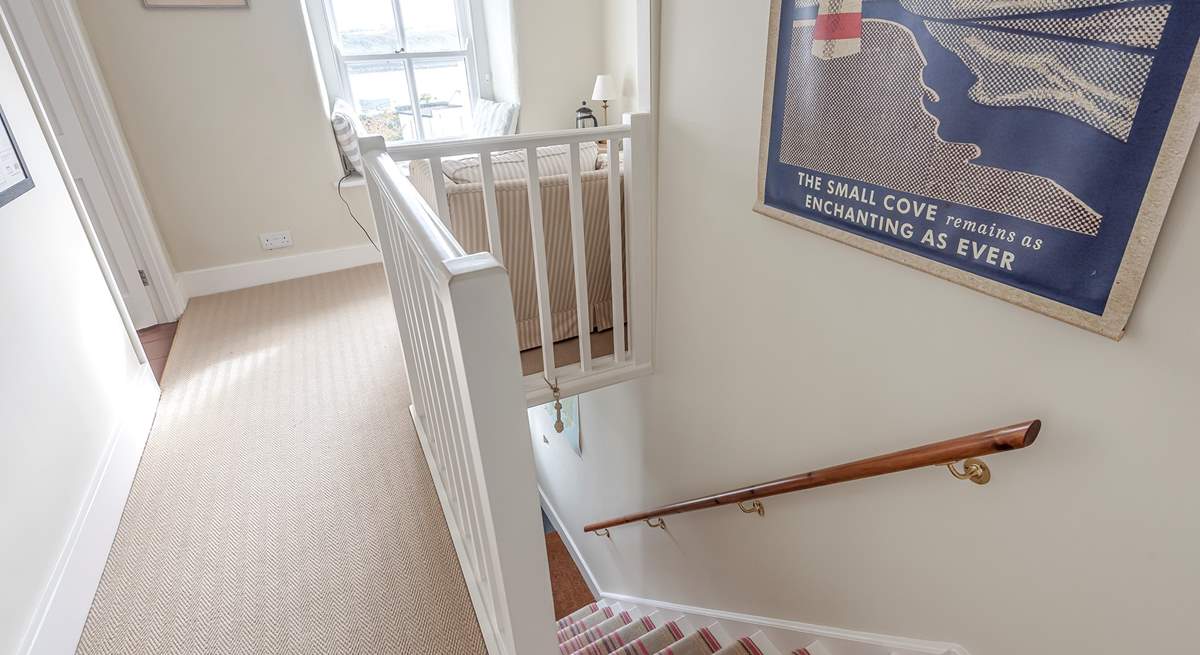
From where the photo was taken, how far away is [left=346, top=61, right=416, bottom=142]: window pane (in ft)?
14.0

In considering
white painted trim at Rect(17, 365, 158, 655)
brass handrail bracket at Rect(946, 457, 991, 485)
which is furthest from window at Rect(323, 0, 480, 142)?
brass handrail bracket at Rect(946, 457, 991, 485)

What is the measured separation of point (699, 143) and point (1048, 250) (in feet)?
3.02

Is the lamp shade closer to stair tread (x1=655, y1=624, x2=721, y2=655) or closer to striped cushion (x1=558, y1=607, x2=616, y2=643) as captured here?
striped cushion (x1=558, y1=607, x2=616, y2=643)

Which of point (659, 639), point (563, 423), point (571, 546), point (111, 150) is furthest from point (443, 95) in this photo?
point (659, 639)

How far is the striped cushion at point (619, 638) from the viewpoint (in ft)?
7.63

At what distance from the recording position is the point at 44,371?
61.1 inches

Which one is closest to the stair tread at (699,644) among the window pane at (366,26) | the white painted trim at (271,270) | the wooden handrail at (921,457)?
the wooden handrail at (921,457)

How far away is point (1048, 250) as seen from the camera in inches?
33.1

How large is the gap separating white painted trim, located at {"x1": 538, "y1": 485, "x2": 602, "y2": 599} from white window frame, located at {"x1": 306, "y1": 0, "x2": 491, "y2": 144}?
2854 millimetres

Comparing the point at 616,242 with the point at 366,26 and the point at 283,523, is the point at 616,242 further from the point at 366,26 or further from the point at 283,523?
the point at 366,26

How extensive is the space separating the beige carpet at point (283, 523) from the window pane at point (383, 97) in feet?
7.78

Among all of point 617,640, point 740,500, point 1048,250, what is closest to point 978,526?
point 1048,250

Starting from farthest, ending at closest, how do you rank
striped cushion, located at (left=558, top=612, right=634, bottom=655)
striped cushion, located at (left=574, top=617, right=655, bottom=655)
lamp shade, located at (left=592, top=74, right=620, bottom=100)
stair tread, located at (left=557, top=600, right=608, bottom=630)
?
lamp shade, located at (left=592, top=74, right=620, bottom=100)
stair tread, located at (left=557, top=600, right=608, bottom=630)
striped cushion, located at (left=558, top=612, right=634, bottom=655)
striped cushion, located at (left=574, top=617, right=655, bottom=655)

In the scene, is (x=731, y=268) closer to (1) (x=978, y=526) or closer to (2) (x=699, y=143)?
(2) (x=699, y=143)
